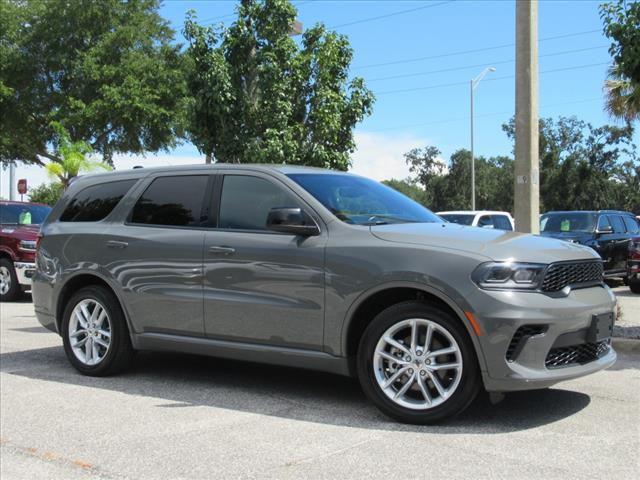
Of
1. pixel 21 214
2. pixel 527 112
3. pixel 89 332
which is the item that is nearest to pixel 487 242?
pixel 89 332

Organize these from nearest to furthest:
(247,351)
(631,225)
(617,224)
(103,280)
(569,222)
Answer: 1. (247,351)
2. (103,280)
3. (569,222)
4. (617,224)
5. (631,225)

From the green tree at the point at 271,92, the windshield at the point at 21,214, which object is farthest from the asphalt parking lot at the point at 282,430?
the windshield at the point at 21,214

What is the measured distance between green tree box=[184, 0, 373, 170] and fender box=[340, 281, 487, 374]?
7.09m

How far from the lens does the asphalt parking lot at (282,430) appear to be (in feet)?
13.1

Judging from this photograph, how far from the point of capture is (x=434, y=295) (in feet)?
15.5

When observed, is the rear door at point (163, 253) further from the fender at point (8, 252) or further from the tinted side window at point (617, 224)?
the tinted side window at point (617, 224)

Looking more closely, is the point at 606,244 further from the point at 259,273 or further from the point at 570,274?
the point at 259,273

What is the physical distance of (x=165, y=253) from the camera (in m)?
5.93

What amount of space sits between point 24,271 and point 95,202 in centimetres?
717

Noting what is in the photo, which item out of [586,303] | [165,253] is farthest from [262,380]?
[586,303]

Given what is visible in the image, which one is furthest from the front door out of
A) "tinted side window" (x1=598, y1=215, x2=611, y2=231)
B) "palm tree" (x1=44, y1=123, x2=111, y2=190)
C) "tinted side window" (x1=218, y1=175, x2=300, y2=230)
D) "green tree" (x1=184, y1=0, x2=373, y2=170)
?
"palm tree" (x1=44, y1=123, x2=111, y2=190)

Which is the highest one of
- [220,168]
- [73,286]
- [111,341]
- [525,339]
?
[220,168]

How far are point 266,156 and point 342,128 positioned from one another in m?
1.65

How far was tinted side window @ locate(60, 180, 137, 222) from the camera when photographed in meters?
6.65
